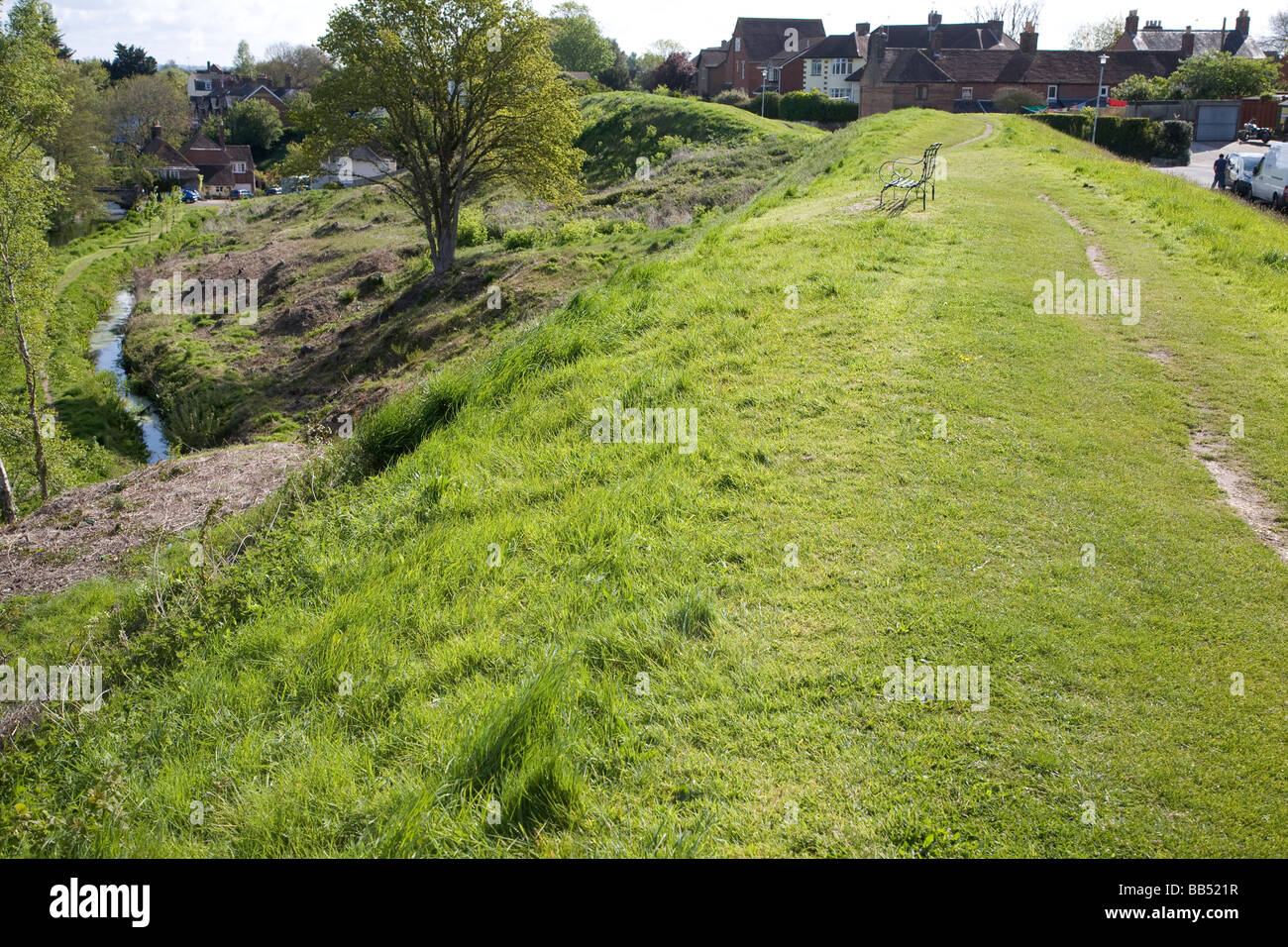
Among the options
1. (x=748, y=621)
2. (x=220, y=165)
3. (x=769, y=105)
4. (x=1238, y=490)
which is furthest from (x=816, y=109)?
(x=748, y=621)

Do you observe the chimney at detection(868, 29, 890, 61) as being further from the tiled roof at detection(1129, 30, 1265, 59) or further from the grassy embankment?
the tiled roof at detection(1129, 30, 1265, 59)

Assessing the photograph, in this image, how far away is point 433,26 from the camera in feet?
97.5

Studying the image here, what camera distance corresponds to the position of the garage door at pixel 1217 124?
1924 inches

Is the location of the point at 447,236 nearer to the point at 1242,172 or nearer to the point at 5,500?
the point at 5,500

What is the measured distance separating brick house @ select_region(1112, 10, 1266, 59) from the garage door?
29351mm

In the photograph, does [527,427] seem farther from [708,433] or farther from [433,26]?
[433,26]

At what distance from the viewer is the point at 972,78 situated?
6644cm

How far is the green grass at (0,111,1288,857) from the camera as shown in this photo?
420 cm

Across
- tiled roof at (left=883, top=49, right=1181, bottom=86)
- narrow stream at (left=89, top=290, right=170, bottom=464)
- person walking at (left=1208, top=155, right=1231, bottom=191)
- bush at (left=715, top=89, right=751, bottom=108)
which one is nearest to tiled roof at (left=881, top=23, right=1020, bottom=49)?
tiled roof at (left=883, top=49, right=1181, bottom=86)

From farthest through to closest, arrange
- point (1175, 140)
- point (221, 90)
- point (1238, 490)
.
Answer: point (221, 90) < point (1175, 140) < point (1238, 490)

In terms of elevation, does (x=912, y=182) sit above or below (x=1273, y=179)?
below

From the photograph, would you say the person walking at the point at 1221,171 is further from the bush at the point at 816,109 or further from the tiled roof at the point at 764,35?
the tiled roof at the point at 764,35

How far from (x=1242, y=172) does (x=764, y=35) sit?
2875 inches
